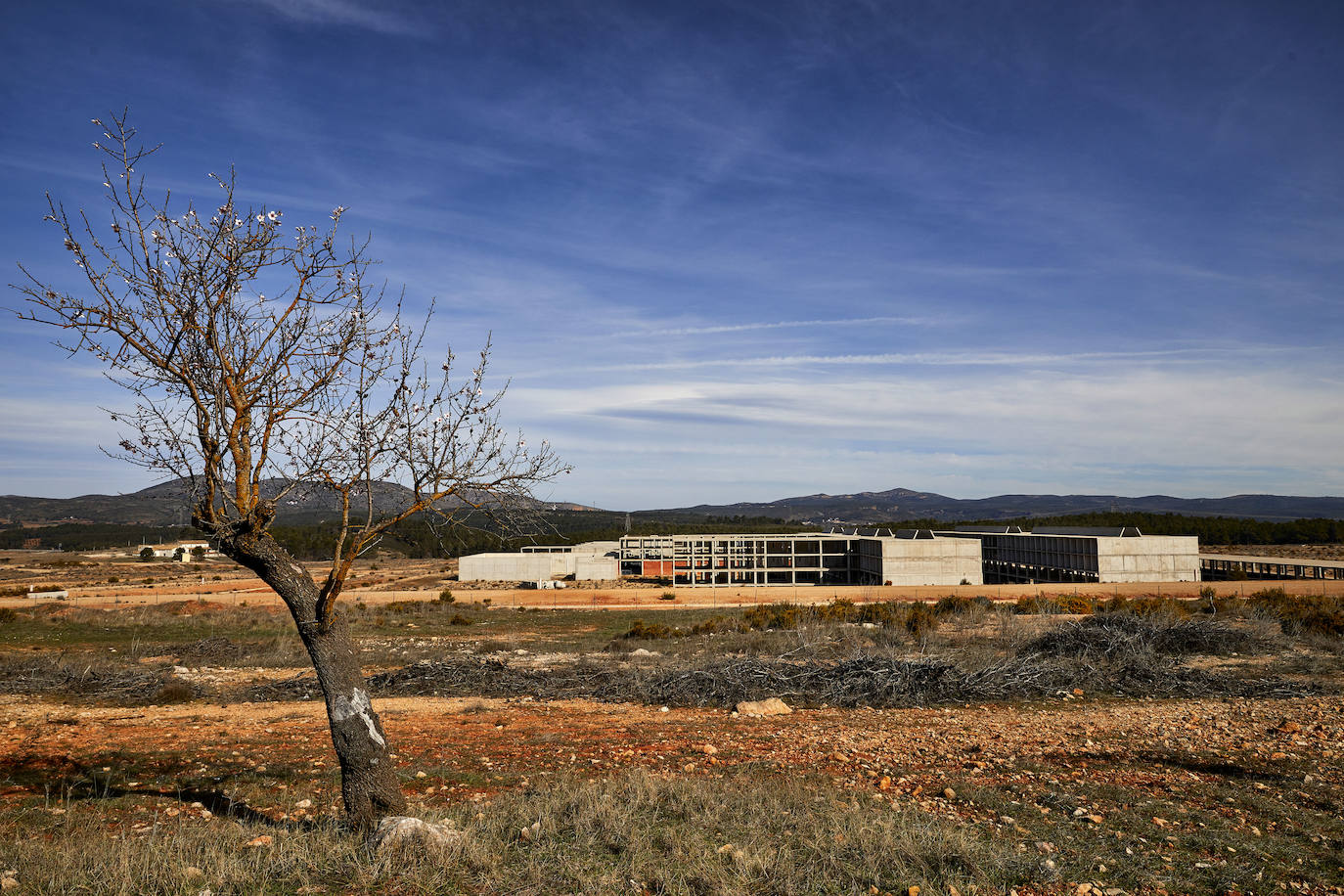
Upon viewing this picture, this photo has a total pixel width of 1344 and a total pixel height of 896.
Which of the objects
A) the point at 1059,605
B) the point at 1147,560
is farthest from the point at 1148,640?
the point at 1147,560

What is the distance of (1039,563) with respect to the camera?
68562mm

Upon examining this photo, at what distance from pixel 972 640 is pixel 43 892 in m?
23.7

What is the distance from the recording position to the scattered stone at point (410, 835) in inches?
248

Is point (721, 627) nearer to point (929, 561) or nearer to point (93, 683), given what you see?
point (93, 683)

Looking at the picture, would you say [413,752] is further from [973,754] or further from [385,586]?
[385,586]

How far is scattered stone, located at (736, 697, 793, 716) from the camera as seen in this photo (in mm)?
14716

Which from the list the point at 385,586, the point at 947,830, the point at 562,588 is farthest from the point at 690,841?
the point at 385,586

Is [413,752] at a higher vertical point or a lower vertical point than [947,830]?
lower

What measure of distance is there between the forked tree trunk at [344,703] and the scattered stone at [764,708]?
8.59 metres

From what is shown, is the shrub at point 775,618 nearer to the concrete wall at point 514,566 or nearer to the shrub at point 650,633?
the shrub at point 650,633

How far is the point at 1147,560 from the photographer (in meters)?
59.4

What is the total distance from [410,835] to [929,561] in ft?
212

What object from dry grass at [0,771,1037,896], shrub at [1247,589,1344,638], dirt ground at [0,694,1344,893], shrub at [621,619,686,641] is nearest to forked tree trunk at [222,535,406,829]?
dry grass at [0,771,1037,896]

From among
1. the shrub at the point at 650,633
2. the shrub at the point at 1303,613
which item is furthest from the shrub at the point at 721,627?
the shrub at the point at 1303,613
